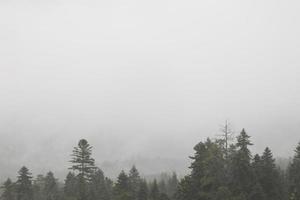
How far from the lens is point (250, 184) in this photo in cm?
5478

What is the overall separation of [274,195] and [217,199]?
1260cm

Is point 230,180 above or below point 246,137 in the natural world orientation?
below

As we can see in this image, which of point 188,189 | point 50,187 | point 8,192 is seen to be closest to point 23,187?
point 8,192

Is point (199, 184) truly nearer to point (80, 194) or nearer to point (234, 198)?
point (234, 198)

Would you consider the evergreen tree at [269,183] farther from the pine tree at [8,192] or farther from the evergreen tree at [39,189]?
the evergreen tree at [39,189]

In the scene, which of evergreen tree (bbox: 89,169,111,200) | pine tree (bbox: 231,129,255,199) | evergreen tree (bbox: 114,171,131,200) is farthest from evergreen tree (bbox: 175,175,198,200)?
evergreen tree (bbox: 89,169,111,200)

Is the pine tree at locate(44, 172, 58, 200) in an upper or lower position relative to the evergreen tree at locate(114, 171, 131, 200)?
upper

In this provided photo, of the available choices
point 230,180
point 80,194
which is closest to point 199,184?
point 230,180

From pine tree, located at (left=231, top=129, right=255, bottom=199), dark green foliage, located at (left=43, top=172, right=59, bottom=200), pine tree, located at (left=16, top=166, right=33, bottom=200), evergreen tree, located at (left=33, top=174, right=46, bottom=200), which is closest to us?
pine tree, located at (left=231, top=129, right=255, bottom=199)

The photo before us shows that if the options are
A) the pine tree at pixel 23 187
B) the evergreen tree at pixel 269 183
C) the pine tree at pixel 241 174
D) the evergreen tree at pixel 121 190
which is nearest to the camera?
the pine tree at pixel 241 174

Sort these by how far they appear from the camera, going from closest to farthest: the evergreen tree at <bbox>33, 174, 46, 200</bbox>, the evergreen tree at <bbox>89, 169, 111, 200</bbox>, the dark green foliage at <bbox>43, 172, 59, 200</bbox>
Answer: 1. the evergreen tree at <bbox>89, 169, 111, 200</bbox>
2. the dark green foliage at <bbox>43, 172, 59, 200</bbox>
3. the evergreen tree at <bbox>33, 174, 46, 200</bbox>

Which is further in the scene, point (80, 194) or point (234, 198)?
point (80, 194)

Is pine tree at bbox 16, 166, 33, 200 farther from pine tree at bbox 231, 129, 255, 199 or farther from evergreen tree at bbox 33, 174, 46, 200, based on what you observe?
pine tree at bbox 231, 129, 255, 199

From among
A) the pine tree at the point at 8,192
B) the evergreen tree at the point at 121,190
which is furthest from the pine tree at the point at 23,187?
the evergreen tree at the point at 121,190
